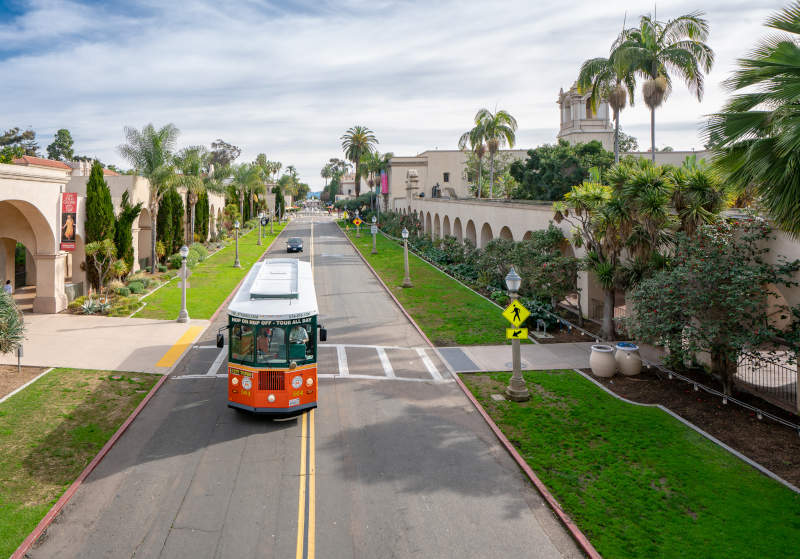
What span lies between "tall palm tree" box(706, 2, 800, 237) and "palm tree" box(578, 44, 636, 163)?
12.9 m

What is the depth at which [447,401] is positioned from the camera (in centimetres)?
1593

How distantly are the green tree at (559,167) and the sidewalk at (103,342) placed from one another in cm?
3656

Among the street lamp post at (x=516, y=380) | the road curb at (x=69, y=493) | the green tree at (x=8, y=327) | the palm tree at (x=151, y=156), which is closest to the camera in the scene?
the road curb at (x=69, y=493)

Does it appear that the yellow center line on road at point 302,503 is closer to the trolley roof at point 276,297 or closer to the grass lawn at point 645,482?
the trolley roof at point 276,297

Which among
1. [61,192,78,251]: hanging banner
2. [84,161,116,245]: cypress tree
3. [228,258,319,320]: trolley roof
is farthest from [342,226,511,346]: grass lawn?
[61,192,78,251]: hanging banner

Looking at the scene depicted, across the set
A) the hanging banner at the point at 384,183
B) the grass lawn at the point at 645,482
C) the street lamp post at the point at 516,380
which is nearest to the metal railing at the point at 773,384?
the grass lawn at the point at 645,482

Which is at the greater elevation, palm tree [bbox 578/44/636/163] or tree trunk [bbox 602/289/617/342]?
palm tree [bbox 578/44/636/163]

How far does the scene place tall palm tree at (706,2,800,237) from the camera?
10.7m

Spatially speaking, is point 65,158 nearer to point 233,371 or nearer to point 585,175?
point 585,175

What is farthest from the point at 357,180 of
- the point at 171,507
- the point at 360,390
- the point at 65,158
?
the point at 171,507

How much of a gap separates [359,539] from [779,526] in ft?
23.3

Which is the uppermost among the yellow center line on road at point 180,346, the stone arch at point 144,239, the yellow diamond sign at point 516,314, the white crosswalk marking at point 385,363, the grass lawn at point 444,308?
the stone arch at point 144,239

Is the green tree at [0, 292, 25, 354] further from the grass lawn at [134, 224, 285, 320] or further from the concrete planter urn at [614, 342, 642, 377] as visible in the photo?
the concrete planter urn at [614, 342, 642, 377]

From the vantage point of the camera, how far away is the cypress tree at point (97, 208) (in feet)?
93.1
